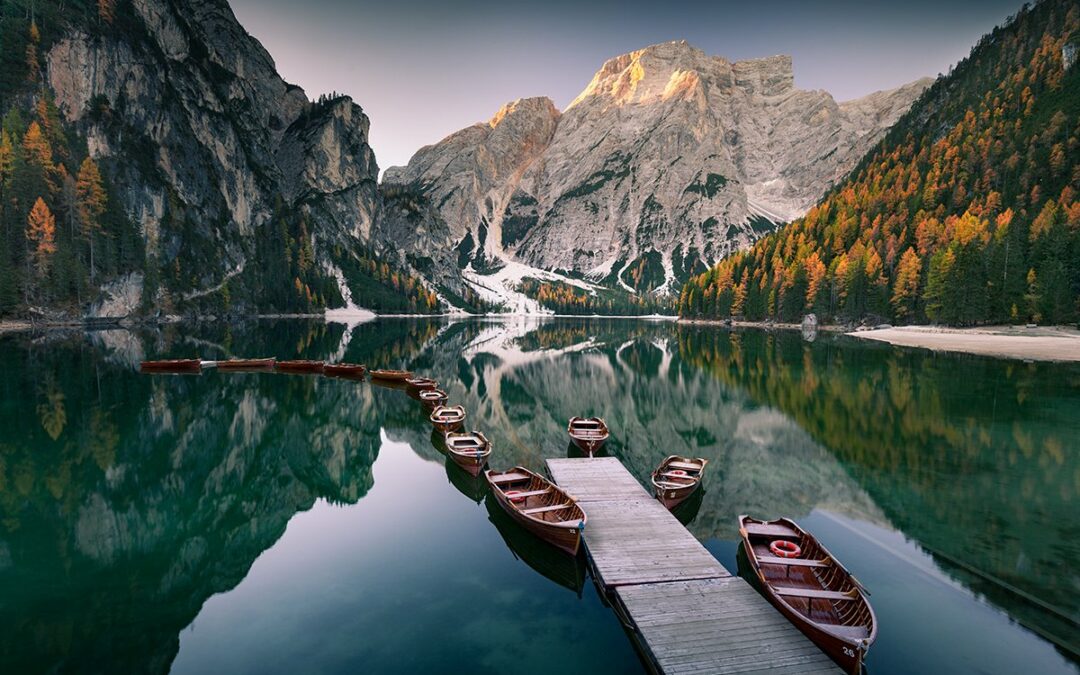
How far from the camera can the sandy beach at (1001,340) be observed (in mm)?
77125

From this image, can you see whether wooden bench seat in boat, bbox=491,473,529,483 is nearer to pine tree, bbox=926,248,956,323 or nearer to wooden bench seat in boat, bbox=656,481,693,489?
wooden bench seat in boat, bbox=656,481,693,489

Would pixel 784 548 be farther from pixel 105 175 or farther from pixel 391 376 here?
pixel 105 175

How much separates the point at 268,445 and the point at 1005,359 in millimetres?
94825

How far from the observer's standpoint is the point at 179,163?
595 feet

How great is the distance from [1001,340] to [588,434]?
97.4 meters

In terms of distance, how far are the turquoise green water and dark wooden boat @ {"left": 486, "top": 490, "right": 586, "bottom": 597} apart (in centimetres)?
11

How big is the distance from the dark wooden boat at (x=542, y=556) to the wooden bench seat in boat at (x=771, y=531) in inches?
247

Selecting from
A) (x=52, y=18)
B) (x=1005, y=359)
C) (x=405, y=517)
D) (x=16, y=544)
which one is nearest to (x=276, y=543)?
(x=405, y=517)

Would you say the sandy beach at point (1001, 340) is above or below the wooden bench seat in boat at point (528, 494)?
above

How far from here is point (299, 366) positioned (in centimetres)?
6625

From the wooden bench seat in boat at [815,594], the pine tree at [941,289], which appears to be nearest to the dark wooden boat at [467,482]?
the wooden bench seat in boat at [815,594]

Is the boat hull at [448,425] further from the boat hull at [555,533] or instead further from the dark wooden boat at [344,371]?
the dark wooden boat at [344,371]

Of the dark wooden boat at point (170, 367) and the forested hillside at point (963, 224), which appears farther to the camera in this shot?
the forested hillside at point (963, 224)

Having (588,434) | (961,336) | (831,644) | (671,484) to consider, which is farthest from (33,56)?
(961,336)
